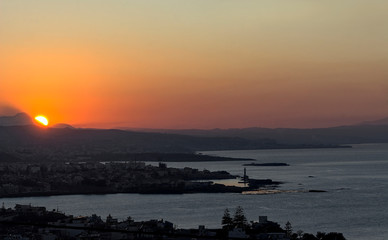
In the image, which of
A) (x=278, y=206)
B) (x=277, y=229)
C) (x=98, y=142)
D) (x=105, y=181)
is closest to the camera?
(x=277, y=229)

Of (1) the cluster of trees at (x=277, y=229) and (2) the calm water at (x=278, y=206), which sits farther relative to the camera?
(2) the calm water at (x=278, y=206)

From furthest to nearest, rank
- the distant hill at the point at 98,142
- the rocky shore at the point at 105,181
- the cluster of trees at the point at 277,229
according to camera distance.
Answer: the distant hill at the point at 98,142 → the rocky shore at the point at 105,181 → the cluster of trees at the point at 277,229

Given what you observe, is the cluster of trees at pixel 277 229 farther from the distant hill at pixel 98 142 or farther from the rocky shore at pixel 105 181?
the distant hill at pixel 98 142

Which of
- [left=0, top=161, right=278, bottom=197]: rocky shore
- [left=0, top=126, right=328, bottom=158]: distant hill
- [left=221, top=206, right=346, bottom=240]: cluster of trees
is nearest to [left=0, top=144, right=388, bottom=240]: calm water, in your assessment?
[left=221, top=206, right=346, bottom=240]: cluster of trees

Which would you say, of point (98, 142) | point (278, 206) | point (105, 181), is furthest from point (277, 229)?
point (98, 142)

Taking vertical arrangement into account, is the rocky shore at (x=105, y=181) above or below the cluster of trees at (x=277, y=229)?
above

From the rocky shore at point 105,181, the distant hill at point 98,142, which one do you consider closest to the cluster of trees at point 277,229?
the rocky shore at point 105,181

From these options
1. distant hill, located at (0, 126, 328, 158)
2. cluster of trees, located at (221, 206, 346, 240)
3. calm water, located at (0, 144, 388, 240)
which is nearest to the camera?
cluster of trees, located at (221, 206, 346, 240)

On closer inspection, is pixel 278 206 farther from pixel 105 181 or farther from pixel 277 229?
pixel 105 181

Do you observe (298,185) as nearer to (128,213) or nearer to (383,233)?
(128,213)

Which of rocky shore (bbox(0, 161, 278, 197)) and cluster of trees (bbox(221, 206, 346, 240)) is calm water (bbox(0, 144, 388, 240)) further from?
rocky shore (bbox(0, 161, 278, 197))

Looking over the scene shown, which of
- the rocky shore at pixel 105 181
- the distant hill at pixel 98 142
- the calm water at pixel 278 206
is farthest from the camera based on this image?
the distant hill at pixel 98 142

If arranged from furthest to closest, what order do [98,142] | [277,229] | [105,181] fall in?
[98,142] < [105,181] < [277,229]
